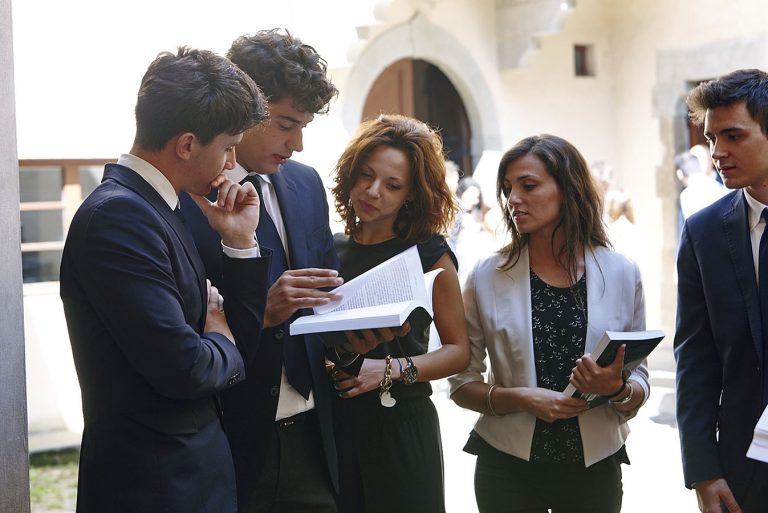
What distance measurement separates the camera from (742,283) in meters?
2.62

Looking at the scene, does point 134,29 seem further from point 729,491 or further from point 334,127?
point 729,491

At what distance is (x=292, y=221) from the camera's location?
9.15 ft

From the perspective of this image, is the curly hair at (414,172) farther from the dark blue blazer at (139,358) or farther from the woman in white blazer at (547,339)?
the dark blue blazer at (139,358)

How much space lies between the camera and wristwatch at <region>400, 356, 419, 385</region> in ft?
9.46

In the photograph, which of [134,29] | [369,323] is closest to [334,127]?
[134,29]

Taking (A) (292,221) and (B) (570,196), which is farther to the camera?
(B) (570,196)

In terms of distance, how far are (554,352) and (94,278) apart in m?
1.41

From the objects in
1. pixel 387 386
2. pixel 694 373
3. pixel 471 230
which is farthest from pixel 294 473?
pixel 471 230

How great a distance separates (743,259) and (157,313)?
147 centimetres

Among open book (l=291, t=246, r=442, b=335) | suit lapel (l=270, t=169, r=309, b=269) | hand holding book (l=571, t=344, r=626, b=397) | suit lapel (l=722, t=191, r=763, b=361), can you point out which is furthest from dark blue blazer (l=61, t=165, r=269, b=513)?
suit lapel (l=722, t=191, r=763, b=361)

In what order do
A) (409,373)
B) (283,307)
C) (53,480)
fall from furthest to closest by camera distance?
(53,480), (409,373), (283,307)

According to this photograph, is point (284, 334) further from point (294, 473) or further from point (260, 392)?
point (294, 473)

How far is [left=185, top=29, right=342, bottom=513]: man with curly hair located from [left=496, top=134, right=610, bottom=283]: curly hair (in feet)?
1.96

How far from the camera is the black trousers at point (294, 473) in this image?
2668mm
